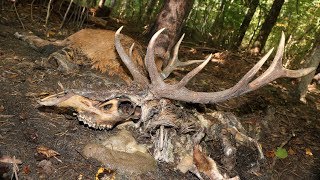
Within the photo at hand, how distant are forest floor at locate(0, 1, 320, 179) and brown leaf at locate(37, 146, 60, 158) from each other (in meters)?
0.05

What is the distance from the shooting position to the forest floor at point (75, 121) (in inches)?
119

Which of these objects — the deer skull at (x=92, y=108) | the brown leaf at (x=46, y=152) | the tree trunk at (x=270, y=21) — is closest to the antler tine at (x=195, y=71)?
the deer skull at (x=92, y=108)

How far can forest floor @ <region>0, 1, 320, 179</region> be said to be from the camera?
304cm

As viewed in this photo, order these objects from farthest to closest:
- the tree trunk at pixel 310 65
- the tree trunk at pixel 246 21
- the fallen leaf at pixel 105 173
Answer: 1. the tree trunk at pixel 246 21
2. the tree trunk at pixel 310 65
3. the fallen leaf at pixel 105 173

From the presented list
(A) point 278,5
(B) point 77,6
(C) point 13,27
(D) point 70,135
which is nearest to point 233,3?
(A) point 278,5

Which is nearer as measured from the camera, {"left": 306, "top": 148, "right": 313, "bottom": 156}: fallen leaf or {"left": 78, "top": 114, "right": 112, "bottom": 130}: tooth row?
{"left": 78, "top": 114, "right": 112, "bottom": 130}: tooth row

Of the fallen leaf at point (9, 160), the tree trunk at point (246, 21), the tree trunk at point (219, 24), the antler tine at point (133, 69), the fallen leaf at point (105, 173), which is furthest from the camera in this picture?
the tree trunk at point (219, 24)

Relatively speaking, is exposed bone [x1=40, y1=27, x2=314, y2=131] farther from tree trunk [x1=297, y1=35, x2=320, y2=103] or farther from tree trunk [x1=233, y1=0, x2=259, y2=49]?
tree trunk [x1=233, y1=0, x2=259, y2=49]

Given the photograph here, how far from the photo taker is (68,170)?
9.72 feet

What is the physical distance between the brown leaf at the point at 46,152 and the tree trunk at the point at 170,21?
283cm

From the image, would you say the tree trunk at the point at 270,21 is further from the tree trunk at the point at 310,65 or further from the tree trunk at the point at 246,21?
the tree trunk at the point at 310,65

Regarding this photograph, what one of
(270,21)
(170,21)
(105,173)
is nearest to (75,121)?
(105,173)

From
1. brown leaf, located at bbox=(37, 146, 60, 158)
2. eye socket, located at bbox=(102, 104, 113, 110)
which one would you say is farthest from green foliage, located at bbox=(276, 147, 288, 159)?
brown leaf, located at bbox=(37, 146, 60, 158)

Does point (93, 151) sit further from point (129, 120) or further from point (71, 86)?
point (71, 86)
